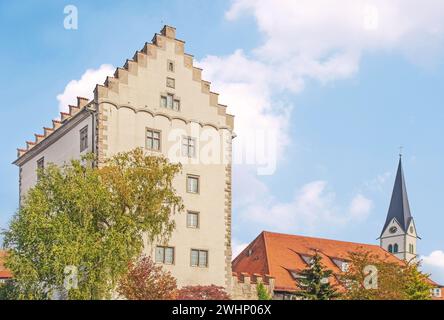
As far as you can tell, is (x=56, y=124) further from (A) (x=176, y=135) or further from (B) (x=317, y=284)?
(B) (x=317, y=284)

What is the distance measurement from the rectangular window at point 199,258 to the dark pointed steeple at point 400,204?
7019 centimetres

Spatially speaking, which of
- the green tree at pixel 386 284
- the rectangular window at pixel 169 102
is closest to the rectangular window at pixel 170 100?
the rectangular window at pixel 169 102

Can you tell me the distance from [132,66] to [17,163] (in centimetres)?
1662

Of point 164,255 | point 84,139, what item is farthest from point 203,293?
point 84,139

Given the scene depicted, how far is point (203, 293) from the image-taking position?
51.4 m

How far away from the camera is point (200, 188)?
5462 centimetres

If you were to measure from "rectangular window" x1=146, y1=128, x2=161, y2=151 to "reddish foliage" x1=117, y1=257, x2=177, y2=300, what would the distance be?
347 inches

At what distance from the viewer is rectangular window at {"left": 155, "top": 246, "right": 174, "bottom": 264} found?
5144 centimetres

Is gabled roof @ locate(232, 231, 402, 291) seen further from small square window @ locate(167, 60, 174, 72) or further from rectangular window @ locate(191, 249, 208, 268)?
small square window @ locate(167, 60, 174, 72)

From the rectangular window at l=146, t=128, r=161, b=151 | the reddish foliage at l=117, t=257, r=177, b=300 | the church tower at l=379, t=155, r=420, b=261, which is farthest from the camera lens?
the church tower at l=379, t=155, r=420, b=261

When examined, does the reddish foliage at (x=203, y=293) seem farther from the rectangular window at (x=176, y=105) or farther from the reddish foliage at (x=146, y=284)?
the rectangular window at (x=176, y=105)

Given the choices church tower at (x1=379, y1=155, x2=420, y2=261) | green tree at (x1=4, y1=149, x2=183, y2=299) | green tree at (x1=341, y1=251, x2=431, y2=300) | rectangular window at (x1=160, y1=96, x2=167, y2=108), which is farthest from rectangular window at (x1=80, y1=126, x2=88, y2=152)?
church tower at (x1=379, y1=155, x2=420, y2=261)
